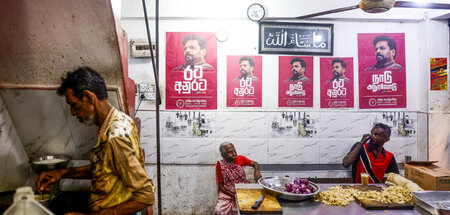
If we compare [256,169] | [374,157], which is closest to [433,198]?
[374,157]

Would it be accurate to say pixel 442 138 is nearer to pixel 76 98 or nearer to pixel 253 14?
pixel 253 14

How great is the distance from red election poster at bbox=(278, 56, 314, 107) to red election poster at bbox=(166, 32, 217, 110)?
1141 mm

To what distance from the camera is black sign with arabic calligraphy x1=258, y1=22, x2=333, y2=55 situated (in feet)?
14.7

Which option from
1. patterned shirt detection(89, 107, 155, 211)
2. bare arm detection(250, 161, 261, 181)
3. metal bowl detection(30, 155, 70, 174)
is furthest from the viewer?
bare arm detection(250, 161, 261, 181)

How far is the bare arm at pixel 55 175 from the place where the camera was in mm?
2084

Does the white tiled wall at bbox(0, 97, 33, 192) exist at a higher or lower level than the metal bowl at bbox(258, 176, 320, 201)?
higher

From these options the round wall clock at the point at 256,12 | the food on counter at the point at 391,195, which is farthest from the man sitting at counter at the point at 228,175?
the round wall clock at the point at 256,12

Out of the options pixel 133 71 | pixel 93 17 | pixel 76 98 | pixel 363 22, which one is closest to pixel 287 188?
pixel 76 98

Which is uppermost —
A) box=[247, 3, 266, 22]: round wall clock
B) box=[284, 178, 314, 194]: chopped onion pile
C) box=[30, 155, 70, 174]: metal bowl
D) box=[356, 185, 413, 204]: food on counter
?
box=[247, 3, 266, 22]: round wall clock

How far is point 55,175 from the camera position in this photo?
214 cm

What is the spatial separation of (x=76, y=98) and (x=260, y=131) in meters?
3.18

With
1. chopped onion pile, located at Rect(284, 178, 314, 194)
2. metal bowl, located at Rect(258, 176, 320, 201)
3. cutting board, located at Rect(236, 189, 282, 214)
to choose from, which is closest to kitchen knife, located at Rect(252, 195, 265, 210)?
cutting board, located at Rect(236, 189, 282, 214)

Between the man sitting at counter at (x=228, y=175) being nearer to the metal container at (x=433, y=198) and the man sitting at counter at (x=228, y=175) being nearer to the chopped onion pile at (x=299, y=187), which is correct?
the chopped onion pile at (x=299, y=187)

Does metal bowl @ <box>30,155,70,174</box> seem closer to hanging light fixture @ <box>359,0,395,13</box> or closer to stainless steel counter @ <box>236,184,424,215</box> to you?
stainless steel counter @ <box>236,184,424,215</box>
